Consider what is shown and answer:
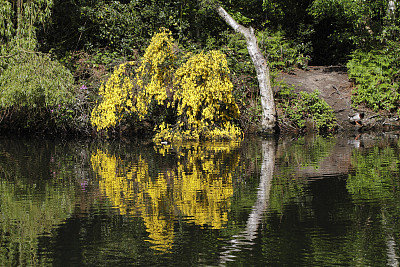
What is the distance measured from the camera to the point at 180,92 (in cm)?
1962

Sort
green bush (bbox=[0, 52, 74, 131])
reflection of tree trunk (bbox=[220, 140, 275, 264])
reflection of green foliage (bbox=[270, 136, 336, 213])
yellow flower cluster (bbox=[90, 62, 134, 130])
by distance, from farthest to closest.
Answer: yellow flower cluster (bbox=[90, 62, 134, 130]) → green bush (bbox=[0, 52, 74, 131]) → reflection of green foliage (bbox=[270, 136, 336, 213]) → reflection of tree trunk (bbox=[220, 140, 275, 264])

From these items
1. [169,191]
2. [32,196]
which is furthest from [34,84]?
[169,191]

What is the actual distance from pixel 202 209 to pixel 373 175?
4.48 meters

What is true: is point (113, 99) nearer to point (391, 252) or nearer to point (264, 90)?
point (264, 90)

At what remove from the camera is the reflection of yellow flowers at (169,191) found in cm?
791

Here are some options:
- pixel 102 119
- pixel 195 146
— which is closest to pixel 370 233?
pixel 195 146

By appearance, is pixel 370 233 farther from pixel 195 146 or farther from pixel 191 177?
pixel 195 146

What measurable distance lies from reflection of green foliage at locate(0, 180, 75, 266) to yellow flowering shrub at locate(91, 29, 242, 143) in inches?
317

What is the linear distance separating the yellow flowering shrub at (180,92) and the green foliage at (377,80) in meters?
5.94

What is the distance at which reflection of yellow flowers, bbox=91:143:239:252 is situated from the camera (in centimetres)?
791

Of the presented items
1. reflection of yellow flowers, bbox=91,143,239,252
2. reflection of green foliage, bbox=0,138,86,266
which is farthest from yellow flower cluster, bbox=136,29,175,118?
reflection of yellow flowers, bbox=91,143,239,252

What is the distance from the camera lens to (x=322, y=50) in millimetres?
29484

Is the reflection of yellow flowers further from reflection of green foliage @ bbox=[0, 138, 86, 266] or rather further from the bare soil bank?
the bare soil bank

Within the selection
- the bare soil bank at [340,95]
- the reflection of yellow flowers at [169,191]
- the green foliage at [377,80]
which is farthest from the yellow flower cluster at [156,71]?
the green foliage at [377,80]
